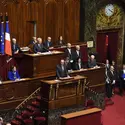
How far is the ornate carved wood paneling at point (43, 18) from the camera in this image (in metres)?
14.9

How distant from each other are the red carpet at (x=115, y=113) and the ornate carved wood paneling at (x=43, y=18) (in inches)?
132

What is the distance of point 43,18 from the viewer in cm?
1582

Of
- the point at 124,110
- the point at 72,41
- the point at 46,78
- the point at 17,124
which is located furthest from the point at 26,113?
the point at 72,41

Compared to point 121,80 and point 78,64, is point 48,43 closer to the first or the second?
point 78,64

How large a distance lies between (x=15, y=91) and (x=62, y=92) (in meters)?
1.52

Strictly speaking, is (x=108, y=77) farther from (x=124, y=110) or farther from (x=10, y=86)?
(x=10, y=86)

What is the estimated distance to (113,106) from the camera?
1499 cm

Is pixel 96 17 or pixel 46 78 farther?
pixel 96 17

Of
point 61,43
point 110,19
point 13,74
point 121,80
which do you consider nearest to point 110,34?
point 110,19

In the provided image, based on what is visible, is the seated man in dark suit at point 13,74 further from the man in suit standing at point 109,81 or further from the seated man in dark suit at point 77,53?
the man in suit standing at point 109,81

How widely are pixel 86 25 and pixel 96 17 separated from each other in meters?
0.72

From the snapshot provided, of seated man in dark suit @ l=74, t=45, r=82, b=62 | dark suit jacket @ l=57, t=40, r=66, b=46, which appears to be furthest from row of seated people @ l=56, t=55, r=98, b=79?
dark suit jacket @ l=57, t=40, r=66, b=46

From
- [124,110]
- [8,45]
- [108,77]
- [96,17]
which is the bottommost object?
[124,110]

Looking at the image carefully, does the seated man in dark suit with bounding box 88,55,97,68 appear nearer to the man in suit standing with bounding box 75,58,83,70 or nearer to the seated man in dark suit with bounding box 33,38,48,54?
the man in suit standing with bounding box 75,58,83,70
